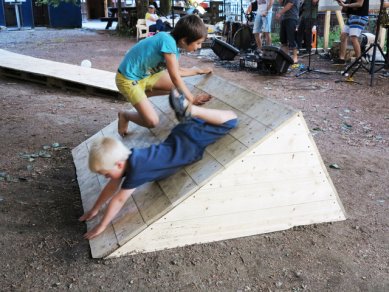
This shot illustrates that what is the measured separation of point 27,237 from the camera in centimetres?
305

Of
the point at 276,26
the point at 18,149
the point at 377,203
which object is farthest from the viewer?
the point at 276,26

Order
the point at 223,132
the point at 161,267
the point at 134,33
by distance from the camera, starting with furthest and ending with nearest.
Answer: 1. the point at 134,33
2. the point at 223,132
3. the point at 161,267

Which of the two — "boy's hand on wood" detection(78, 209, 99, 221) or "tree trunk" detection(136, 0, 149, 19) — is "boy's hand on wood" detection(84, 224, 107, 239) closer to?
"boy's hand on wood" detection(78, 209, 99, 221)

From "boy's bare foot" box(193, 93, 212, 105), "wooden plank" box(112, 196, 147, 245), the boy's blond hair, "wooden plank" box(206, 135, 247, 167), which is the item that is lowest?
"wooden plank" box(112, 196, 147, 245)

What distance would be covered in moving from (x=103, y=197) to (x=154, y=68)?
50.2 inches

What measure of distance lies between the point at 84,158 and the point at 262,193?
1965mm

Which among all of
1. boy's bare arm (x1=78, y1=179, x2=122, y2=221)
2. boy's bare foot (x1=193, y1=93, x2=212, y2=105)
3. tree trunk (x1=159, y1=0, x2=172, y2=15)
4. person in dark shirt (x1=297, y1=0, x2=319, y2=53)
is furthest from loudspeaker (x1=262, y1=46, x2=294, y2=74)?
tree trunk (x1=159, y1=0, x2=172, y2=15)

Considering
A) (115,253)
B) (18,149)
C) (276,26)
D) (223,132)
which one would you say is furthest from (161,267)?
(276,26)

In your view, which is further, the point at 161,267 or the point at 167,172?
the point at 167,172

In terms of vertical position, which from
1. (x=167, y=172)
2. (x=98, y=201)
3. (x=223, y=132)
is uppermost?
(x=223, y=132)

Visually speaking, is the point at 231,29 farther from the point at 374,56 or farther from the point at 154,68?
the point at 154,68

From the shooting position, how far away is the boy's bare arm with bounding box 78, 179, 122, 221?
3.01 m

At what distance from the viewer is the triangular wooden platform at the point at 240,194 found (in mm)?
2871

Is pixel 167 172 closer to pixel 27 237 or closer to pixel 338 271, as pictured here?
pixel 27 237
